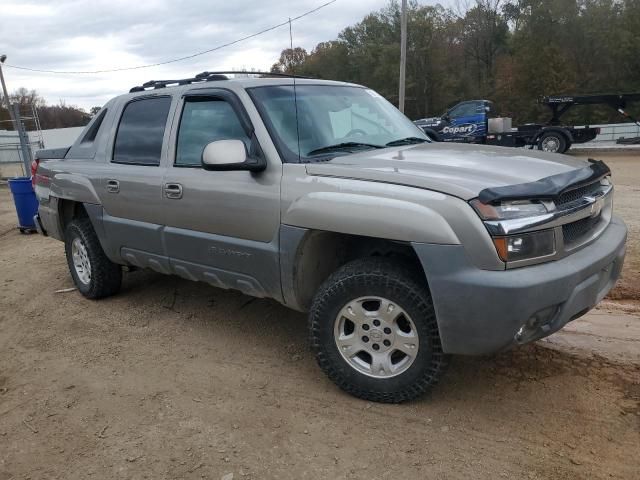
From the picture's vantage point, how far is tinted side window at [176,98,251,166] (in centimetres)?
380

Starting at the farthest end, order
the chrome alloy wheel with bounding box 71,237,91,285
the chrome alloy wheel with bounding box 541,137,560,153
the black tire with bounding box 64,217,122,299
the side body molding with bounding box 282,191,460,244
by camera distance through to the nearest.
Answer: the chrome alloy wheel with bounding box 541,137,560,153
the chrome alloy wheel with bounding box 71,237,91,285
the black tire with bounding box 64,217,122,299
the side body molding with bounding box 282,191,460,244

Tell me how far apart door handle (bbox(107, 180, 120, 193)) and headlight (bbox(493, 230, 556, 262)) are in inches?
126

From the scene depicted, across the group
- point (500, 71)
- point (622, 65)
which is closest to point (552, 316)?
point (622, 65)

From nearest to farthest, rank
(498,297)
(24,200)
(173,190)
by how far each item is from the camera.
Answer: (498,297) → (173,190) → (24,200)

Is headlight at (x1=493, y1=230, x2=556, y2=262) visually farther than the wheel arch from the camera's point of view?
No

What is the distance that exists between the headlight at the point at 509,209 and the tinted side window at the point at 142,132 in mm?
2605

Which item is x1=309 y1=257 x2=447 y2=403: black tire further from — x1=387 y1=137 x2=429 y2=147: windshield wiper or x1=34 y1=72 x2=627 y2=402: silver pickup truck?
x1=387 y1=137 x2=429 y2=147: windshield wiper

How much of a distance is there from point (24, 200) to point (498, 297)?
8772 mm

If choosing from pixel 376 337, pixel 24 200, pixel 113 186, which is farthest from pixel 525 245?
pixel 24 200

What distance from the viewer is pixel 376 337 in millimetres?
3107

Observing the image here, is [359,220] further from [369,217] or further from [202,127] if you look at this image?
[202,127]

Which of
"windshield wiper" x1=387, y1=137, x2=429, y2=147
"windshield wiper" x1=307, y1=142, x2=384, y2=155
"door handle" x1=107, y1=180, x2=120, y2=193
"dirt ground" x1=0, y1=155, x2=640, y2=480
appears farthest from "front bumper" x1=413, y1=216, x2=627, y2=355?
"door handle" x1=107, y1=180, x2=120, y2=193

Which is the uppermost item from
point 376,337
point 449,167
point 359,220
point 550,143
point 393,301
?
point 449,167

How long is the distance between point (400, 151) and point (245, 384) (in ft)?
5.94
